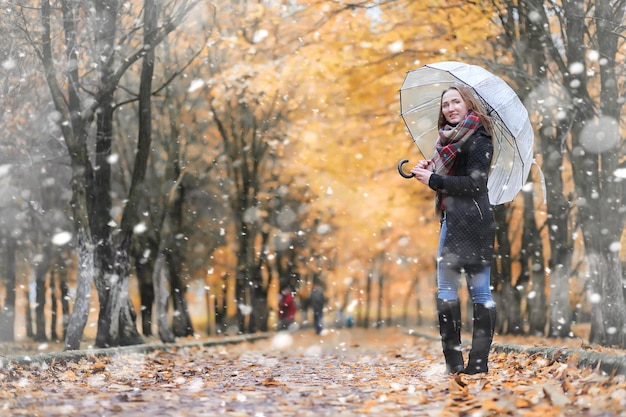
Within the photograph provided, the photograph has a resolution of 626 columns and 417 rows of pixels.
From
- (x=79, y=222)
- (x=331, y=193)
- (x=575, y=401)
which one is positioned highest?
(x=331, y=193)

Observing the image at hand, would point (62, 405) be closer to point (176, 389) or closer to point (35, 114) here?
point (176, 389)

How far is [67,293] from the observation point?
2953 cm

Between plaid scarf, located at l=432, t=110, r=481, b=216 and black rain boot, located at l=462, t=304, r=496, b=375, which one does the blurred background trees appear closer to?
plaid scarf, located at l=432, t=110, r=481, b=216

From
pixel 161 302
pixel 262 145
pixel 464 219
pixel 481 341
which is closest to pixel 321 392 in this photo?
pixel 481 341

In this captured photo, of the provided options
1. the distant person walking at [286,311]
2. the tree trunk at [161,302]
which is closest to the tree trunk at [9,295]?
the tree trunk at [161,302]

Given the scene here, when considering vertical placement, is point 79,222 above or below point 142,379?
above

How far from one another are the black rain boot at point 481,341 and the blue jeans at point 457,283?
0.08m

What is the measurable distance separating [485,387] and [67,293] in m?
26.1

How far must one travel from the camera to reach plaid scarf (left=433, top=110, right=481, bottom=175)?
6.24 meters

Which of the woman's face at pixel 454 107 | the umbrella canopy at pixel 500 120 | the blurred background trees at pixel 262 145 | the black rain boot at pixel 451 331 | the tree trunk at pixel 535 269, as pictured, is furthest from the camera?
the tree trunk at pixel 535 269

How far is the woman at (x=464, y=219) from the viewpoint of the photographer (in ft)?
20.3

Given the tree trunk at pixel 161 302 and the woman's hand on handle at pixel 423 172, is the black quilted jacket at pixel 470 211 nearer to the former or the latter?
the woman's hand on handle at pixel 423 172

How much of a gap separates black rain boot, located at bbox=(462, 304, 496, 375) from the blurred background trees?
601 cm

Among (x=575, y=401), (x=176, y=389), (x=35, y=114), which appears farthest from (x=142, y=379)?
(x=35, y=114)
